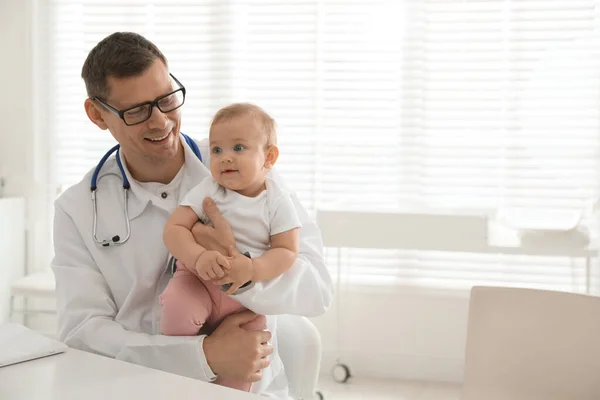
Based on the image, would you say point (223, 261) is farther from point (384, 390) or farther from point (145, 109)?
point (384, 390)

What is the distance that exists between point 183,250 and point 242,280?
157 mm

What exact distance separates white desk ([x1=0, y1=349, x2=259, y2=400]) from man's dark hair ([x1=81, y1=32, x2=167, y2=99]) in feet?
2.59

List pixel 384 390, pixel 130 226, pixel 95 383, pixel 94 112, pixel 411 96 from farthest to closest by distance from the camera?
pixel 411 96
pixel 384 390
pixel 94 112
pixel 130 226
pixel 95 383

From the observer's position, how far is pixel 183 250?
1.69m

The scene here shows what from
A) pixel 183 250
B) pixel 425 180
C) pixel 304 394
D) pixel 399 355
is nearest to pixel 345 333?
pixel 399 355

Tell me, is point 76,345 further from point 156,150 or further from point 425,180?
point 425,180

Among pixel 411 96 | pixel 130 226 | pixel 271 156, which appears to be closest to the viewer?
pixel 271 156

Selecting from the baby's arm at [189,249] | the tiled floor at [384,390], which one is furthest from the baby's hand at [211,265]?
the tiled floor at [384,390]

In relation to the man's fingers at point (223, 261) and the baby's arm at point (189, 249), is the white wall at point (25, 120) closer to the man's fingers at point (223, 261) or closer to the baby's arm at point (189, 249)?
the baby's arm at point (189, 249)

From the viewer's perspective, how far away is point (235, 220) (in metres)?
1.77

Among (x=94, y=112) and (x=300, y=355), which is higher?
(x=94, y=112)

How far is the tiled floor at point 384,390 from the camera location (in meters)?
3.74

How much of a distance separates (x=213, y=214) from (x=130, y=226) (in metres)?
0.31

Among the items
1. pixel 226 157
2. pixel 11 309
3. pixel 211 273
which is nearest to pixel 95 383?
pixel 211 273
